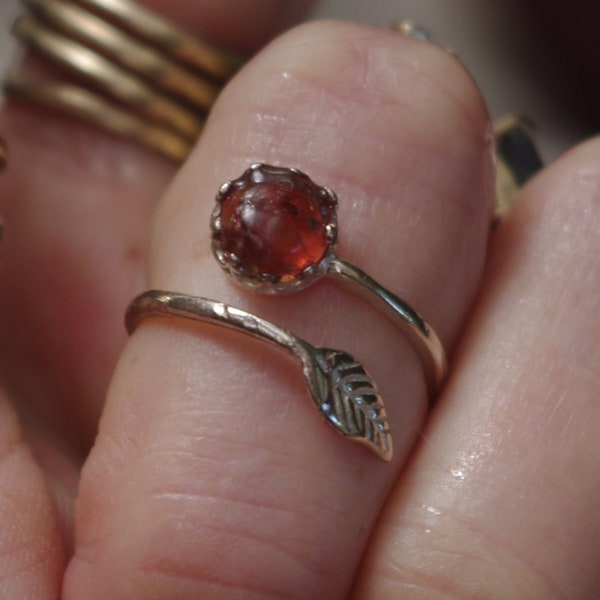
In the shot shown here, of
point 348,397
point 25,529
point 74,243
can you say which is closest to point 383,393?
point 348,397

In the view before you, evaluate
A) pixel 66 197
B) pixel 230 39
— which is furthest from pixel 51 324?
pixel 230 39

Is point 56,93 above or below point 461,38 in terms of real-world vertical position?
below

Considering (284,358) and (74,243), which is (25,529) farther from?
(74,243)

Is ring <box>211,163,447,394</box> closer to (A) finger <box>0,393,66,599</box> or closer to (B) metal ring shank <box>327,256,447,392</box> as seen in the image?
(B) metal ring shank <box>327,256,447,392</box>

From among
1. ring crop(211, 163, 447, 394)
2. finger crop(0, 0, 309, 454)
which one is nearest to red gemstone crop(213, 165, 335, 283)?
ring crop(211, 163, 447, 394)

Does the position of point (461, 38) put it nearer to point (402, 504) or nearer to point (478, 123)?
point (478, 123)

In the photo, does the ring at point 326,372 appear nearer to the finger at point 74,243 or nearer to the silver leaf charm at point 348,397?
the silver leaf charm at point 348,397

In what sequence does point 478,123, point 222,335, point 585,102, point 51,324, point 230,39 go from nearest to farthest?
point 222,335
point 478,123
point 51,324
point 230,39
point 585,102
